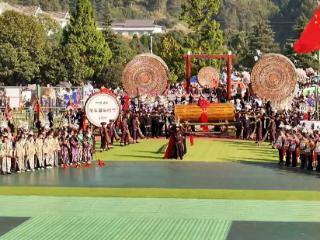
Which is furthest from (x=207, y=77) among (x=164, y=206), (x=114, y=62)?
(x=164, y=206)

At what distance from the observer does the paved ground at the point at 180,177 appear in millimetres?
17094

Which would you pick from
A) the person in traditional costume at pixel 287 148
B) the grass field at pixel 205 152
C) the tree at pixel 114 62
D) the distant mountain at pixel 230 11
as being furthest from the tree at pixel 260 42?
the person in traditional costume at pixel 287 148

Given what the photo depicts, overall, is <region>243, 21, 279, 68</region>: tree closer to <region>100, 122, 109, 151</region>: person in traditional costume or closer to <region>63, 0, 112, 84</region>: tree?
<region>63, 0, 112, 84</region>: tree

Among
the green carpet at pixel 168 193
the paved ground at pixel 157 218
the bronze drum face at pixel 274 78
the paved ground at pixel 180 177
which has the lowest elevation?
the paved ground at pixel 157 218

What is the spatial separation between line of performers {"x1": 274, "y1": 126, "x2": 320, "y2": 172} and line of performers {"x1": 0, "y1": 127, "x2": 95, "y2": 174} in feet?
20.5

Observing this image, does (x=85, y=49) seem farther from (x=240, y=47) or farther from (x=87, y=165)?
(x=240, y=47)

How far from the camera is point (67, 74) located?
5706cm

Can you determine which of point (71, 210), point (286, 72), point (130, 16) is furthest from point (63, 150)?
point (130, 16)

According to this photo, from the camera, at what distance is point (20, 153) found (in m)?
19.5

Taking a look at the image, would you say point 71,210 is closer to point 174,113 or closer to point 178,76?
point 174,113

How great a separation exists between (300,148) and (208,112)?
9500mm

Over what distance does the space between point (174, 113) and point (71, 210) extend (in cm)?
1566

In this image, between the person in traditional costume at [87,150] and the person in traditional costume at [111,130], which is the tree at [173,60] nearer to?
the person in traditional costume at [111,130]

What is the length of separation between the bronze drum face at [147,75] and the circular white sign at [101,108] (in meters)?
7.11
